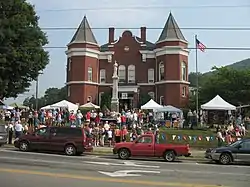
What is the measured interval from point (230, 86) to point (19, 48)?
1332 inches

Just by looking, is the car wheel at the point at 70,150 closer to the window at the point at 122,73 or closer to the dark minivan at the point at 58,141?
the dark minivan at the point at 58,141

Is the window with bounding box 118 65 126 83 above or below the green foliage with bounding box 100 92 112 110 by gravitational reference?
above

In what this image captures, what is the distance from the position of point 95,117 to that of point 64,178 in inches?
926

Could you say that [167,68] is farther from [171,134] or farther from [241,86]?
[171,134]

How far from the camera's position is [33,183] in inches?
487

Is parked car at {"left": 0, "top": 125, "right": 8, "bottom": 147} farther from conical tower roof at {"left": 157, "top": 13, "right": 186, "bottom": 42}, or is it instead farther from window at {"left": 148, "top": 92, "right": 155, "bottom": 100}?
window at {"left": 148, "top": 92, "right": 155, "bottom": 100}

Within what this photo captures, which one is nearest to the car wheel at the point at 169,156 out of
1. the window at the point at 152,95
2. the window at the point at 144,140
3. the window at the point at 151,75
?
the window at the point at 144,140

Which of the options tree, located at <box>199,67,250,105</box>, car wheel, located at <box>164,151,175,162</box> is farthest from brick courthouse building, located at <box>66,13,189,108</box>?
car wheel, located at <box>164,151,175,162</box>

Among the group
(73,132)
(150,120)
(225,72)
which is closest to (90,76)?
(225,72)

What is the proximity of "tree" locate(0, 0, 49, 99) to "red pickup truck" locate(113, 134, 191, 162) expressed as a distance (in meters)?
17.0

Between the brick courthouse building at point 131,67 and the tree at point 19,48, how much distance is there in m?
27.1

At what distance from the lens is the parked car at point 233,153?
75.6 feet

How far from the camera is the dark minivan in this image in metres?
25.7

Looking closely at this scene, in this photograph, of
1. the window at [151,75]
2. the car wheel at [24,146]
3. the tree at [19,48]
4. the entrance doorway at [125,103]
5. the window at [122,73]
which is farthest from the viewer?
the window at [122,73]
